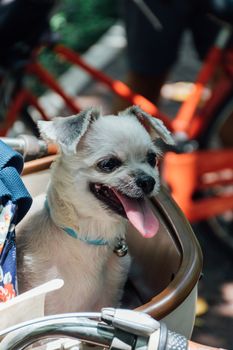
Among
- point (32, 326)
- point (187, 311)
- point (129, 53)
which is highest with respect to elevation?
point (32, 326)

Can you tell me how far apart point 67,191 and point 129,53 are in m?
2.04

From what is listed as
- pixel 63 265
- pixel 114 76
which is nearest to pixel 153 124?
pixel 63 265

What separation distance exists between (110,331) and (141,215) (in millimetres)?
588

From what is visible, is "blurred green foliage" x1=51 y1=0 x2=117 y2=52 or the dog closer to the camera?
the dog

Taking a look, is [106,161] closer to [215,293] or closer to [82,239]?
[82,239]

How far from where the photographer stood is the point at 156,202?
1894 mm

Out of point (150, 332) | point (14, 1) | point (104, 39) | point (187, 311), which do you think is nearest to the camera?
point (150, 332)

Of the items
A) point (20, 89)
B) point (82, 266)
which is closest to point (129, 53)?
point (20, 89)

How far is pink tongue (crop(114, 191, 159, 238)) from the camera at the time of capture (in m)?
1.66

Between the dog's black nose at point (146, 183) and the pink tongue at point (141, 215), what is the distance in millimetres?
33

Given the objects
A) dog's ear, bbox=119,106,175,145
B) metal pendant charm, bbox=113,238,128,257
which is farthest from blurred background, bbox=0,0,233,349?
dog's ear, bbox=119,106,175,145

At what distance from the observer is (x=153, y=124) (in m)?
1.92

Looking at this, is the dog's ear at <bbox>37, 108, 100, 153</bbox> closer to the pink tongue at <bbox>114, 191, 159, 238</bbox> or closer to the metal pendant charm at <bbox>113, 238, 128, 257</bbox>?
the pink tongue at <bbox>114, 191, 159, 238</bbox>

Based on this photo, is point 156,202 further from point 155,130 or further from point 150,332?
point 150,332
